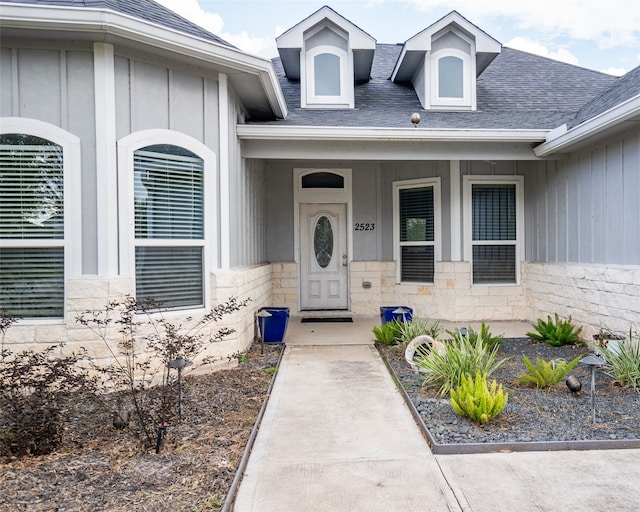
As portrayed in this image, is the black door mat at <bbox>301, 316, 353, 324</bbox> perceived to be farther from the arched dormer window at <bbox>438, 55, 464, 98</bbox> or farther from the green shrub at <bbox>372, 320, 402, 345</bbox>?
the arched dormer window at <bbox>438, 55, 464, 98</bbox>

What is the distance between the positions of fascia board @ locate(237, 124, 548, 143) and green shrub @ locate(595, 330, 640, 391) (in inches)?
127

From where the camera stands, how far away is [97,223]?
4.22 meters

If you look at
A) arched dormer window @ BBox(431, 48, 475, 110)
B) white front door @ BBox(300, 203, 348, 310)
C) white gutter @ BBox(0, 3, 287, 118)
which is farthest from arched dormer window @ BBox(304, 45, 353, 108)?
white gutter @ BBox(0, 3, 287, 118)

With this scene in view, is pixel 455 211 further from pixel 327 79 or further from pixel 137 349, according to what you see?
pixel 137 349

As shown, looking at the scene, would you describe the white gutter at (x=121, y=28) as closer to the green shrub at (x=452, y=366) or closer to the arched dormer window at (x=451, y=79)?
the green shrub at (x=452, y=366)

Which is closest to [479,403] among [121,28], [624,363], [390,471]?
[390,471]

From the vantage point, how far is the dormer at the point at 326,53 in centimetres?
779

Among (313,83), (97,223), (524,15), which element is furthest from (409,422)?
(524,15)

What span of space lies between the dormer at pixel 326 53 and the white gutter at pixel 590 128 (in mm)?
3326

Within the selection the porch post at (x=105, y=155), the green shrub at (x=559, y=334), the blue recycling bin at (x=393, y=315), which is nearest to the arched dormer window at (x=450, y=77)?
the blue recycling bin at (x=393, y=315)

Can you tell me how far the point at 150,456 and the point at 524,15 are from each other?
17.7m

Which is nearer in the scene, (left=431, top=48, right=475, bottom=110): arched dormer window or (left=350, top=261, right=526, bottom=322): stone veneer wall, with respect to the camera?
(left=350, top=261, right=526, bottom=322): stone veneer wall

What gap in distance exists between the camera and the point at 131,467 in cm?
280

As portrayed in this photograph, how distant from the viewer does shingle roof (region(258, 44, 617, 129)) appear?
6887mm
